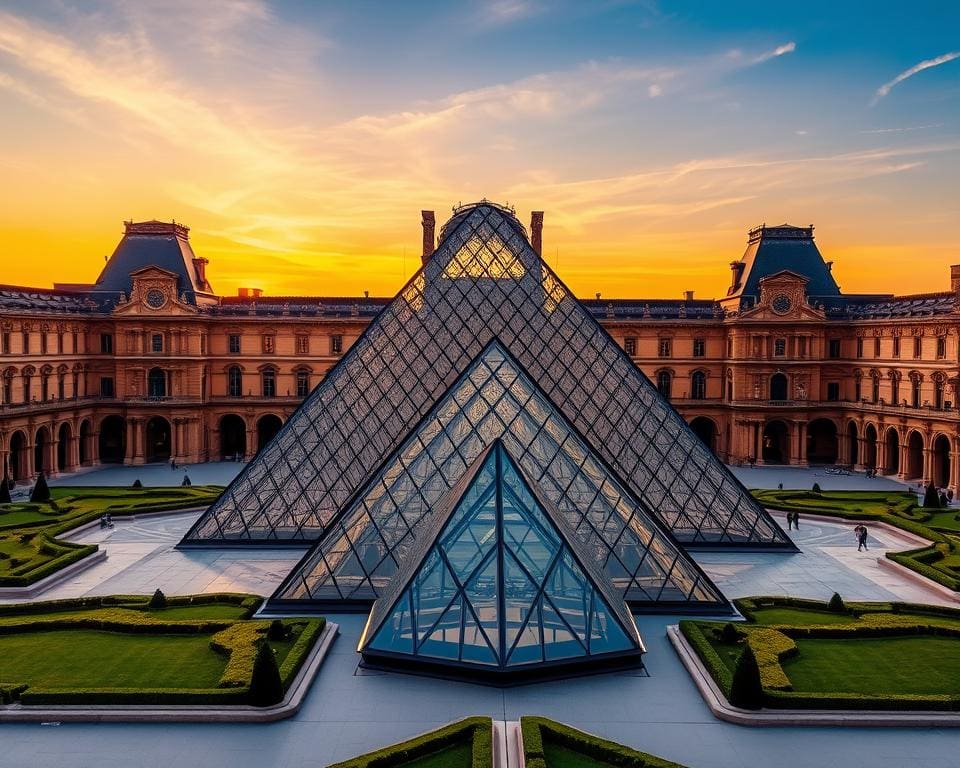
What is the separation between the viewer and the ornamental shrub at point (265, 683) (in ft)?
47.9

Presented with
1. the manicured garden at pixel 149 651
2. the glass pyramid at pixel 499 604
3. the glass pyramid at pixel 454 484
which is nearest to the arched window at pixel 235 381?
the manicured garden at pixel 149 651

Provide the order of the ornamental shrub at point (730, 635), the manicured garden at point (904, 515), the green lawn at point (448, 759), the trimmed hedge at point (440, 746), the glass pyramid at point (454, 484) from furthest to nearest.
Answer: the manicured garden at point (904, 515) → the glass pyramid at point (454, 484) → the ornamental shrub at point (730, 635) → the green lawn at point (448, 759) → the trimmed hedge at point (440, 746)

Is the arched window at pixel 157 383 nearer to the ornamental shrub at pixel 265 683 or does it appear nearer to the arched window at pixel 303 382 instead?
the arched window at pixel 303 382

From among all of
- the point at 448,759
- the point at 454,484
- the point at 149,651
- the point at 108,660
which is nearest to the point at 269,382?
the point at 454,484

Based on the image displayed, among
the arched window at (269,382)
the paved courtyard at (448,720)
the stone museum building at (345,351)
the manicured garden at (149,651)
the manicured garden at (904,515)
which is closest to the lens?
the paved courtyard at (448,720)

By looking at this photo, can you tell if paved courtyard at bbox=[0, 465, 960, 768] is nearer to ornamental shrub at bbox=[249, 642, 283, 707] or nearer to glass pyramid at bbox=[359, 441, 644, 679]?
ornamental shrub at bbox=[249, 642, 283, 707]

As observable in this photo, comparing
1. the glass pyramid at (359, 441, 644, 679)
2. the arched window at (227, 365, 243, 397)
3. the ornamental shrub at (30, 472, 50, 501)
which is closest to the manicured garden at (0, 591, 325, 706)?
the glass pyramid at (359, 441, 644, 679)

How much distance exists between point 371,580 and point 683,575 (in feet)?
27.0

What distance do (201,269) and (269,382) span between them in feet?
31.8

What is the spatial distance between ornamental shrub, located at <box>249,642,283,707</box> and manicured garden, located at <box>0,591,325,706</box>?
19 mm

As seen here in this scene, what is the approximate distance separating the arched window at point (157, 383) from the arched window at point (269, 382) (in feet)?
20.8

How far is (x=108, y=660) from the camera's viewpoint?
55.4 feet

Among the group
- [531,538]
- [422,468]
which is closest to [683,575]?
[531,538]

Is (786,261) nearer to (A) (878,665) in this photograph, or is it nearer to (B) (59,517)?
(A) (878,665)
